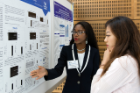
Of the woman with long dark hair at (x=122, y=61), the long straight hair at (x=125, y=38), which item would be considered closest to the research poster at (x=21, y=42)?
the woman with long dark hair at (x=122, y=61)

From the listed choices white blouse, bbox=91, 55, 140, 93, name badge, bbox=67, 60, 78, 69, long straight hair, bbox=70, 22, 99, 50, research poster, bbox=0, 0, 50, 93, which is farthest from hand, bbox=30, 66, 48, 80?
long straight hair, bbox=70, 22, 99, 50

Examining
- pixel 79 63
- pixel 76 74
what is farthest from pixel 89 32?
pixel 76 74

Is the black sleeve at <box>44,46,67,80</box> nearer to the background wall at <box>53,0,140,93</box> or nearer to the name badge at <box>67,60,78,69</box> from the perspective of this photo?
the name badge at <box>67,60,78,69</box>

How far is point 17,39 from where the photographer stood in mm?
981

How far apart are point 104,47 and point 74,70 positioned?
1413mm

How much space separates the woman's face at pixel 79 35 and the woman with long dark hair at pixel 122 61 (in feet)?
1.98

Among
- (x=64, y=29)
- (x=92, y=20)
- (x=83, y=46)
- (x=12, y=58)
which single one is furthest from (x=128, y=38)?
(x=92, y=20)

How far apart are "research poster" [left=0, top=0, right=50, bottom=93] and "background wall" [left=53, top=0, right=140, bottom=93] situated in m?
1.34

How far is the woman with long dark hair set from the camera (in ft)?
2.70

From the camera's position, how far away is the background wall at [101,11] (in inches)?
99.7

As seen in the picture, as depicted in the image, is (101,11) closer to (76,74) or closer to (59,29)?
(59,29)

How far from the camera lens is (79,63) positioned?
4.96 feet

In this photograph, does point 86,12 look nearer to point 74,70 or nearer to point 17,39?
point 74,70

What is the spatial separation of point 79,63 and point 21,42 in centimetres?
75
